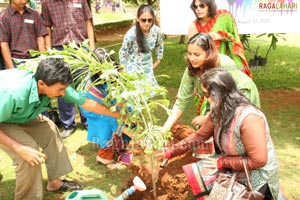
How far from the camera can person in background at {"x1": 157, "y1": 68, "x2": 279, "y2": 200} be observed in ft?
6.84

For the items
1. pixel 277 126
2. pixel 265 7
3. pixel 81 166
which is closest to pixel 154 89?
pixel 81 166

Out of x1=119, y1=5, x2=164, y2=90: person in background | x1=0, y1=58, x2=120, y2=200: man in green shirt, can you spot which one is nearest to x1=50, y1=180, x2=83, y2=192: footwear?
x1=0, y1=58, x2=120, y2=200: man in green shirt

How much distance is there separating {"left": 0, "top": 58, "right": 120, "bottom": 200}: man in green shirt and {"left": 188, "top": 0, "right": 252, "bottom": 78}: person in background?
54.5 inches

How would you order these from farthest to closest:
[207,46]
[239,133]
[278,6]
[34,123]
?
[278,6], [34,123], [207,46], [239,133]

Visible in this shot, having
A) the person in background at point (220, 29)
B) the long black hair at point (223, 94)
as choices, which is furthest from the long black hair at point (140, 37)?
the long black hair at point (223, 94)

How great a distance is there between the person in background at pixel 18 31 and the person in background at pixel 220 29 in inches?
72.8

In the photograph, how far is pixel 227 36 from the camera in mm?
3314

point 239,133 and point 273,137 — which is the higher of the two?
point 239,133

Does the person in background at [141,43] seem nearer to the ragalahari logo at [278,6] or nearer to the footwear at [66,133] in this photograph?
the footwear at [66,133]

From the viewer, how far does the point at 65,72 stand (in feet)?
7.42

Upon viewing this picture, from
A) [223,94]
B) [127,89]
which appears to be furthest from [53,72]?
[223,94]

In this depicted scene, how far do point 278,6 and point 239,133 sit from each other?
3447 millimetres

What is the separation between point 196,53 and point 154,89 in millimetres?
485

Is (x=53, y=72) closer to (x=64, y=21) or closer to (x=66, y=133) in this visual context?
(x=64, y=21)
